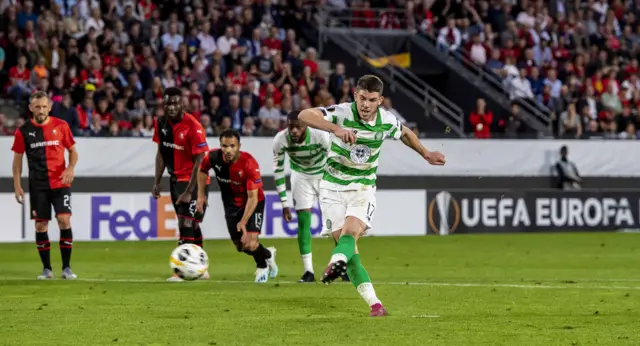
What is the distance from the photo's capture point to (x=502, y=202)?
28000 mm

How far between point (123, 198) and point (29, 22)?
4.71 meters

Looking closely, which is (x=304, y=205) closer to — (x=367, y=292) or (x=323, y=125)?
(x=367, y=292)

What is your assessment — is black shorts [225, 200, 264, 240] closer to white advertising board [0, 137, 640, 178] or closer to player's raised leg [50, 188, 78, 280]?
player's raised leg [50, 188, 78, 280]

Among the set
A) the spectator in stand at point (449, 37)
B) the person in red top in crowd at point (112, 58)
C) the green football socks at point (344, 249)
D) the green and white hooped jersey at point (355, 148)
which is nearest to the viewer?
the green football socks at point (344, 249)

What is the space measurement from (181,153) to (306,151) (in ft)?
5.15

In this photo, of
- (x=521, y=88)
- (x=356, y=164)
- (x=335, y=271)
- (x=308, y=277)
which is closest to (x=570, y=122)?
(x=521, y=88)

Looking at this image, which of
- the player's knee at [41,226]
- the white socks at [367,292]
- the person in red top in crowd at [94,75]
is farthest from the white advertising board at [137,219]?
the white socks at [367,292]

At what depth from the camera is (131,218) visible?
973 inches

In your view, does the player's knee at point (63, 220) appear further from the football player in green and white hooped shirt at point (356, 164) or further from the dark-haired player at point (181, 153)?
the football player in green and white hooped shirt at point (356, 164)

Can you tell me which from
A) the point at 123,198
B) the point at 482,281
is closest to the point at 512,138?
the point at 123,198

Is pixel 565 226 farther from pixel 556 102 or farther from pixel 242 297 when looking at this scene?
pixel 242 297

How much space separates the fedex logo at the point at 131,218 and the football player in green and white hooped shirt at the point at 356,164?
1346cm

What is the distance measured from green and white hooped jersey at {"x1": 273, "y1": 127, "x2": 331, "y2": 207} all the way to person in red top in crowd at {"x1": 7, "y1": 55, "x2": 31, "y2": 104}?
10580 millimetres

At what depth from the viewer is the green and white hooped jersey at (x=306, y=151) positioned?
53.3ft
